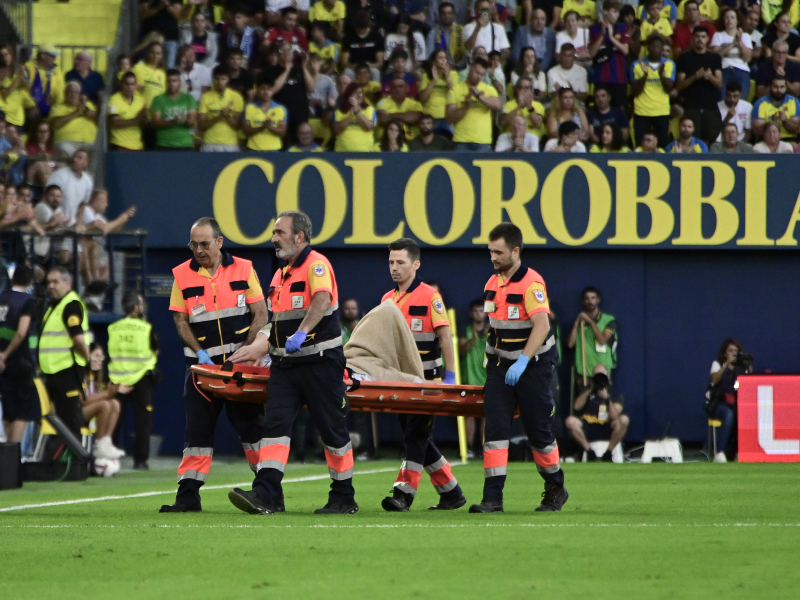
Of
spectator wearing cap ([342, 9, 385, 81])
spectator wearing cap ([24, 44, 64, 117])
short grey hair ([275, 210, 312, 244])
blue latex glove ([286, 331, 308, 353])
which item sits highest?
spectator wearing cap ([342, 9, 385, 81])

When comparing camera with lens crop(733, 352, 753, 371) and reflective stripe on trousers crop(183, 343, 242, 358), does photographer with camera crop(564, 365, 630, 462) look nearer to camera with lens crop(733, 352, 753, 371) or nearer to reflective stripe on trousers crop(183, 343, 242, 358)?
camera with lens crop(733, 352, 753, 371)

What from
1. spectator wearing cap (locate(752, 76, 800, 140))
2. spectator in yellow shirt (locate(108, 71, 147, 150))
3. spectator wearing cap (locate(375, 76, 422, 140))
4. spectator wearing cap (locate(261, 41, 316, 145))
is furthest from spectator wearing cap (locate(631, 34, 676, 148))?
spectator in yellow shirt (locate(108, 71, 147, 150))

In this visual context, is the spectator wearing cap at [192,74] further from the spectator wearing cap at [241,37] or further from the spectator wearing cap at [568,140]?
the spectator wearing cap at [568,140]

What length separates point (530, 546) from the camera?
22.2 ft

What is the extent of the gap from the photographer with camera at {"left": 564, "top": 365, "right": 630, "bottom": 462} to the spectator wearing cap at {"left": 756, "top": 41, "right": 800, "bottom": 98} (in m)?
5.59

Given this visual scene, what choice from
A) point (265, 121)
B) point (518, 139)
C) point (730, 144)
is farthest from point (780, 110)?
point (265, 121)

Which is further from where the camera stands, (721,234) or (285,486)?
(721,234)

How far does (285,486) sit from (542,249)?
295 inches

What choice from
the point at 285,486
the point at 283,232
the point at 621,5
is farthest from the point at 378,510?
the point at 621,5

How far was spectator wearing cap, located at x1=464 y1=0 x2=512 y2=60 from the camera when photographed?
64.6 feet

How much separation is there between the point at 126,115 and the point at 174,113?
689 millimetres

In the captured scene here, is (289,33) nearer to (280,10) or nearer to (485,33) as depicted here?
(280,10)

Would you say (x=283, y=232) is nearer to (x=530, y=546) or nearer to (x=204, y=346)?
(x=204, y=346)

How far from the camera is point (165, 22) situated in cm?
1966
